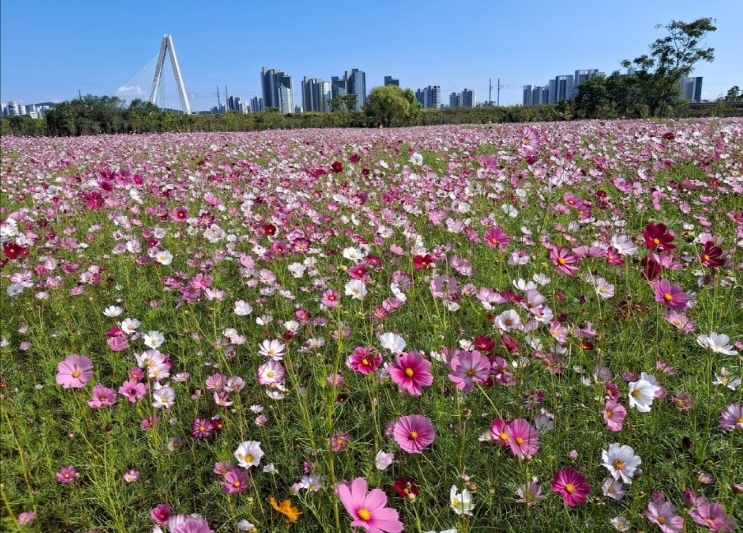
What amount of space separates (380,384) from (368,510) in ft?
2.22

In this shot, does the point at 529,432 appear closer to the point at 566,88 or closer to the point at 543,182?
the point at 543,182

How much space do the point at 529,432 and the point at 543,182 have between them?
3279 mm

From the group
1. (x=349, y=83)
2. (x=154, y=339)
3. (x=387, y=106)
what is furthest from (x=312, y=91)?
(x=154, y=339)

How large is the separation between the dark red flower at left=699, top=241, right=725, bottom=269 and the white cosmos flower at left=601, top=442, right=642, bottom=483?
0.65 meters

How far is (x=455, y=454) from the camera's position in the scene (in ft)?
4.30

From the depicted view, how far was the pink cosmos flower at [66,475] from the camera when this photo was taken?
1.30 m

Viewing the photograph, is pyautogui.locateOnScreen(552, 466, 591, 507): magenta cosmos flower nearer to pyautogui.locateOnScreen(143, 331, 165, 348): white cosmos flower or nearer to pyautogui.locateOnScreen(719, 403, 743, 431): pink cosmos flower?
pyautogui.locateOnScreen(719, 403, 743, 431): pink cosmos flower

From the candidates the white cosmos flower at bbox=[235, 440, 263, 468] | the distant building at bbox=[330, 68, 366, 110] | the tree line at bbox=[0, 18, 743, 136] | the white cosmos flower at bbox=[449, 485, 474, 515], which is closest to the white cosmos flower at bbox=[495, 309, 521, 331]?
the white cosmos flower at bbox=[449, 485, 474, 515]

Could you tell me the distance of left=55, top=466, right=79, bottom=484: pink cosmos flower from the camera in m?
1.30

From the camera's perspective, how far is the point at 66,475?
4.30 ft

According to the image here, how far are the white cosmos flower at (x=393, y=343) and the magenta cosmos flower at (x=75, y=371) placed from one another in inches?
32.7

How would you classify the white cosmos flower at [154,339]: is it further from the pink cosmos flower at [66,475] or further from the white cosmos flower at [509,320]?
the white cosmos flower at [509,320]

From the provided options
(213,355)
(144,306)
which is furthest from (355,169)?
(213,355)

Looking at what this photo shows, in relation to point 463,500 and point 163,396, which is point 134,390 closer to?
point 163,396
